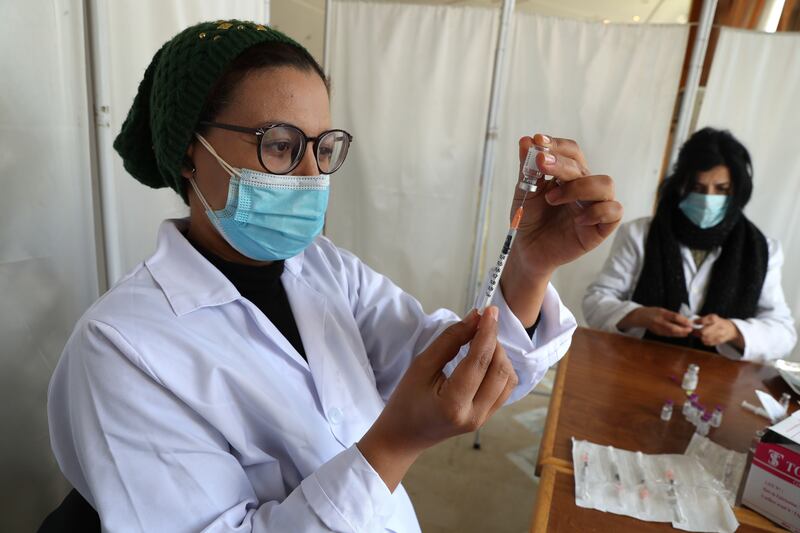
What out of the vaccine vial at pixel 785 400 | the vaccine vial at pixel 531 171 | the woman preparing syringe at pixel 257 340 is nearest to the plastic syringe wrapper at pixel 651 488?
the woman preparing syringe at pixel 257 340

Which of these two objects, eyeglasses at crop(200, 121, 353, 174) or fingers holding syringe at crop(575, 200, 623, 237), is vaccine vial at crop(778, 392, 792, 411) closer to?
fingers holding syringe at crop(575, 200, 623, 237)

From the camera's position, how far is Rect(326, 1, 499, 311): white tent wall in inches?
110

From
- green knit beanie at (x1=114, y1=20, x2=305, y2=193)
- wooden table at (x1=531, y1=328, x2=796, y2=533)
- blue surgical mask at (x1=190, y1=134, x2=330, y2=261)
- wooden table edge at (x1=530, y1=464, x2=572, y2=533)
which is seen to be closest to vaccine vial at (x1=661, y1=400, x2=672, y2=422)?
wooden table at (x1=531, y1=328, x2=796, y2=533)

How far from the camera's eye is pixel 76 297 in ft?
4.07

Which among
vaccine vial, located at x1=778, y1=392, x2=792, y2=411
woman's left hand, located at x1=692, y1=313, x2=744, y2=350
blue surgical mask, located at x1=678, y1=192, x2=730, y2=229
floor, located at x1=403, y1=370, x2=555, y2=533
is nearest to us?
vaccine vial, located at x1=778, y1=392, x2=792, y2=411

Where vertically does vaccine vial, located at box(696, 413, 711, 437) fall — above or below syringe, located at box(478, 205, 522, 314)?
below

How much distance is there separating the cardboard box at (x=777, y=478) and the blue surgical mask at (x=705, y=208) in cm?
126

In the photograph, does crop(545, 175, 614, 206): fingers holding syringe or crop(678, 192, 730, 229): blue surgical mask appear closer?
crop(545, 175, 614, 206): fingers holding syringe

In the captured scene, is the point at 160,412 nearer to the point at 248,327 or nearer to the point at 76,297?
the point at 248,327

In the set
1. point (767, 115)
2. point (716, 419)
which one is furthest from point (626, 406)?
point (767, 115)

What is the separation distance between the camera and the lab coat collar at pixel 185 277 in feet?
2.77

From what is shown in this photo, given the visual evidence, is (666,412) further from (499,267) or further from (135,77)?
(135,77)

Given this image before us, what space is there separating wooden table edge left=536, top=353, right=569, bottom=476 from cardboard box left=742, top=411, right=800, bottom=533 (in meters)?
0.40

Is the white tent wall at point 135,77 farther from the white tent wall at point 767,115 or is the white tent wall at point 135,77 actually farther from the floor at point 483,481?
the white tent wall at point 767,115
